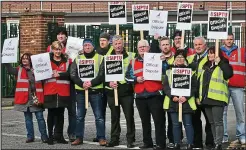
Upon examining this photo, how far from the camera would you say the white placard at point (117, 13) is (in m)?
11.1

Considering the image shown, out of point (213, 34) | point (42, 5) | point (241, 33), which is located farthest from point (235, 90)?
point (42, 5)

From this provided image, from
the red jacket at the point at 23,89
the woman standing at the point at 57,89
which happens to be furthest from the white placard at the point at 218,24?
the red jacket at the point at 23,89

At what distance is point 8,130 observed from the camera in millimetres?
12922

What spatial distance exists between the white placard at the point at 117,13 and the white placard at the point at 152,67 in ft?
4.31

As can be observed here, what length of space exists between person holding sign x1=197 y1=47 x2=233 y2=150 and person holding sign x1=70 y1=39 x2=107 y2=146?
187cm

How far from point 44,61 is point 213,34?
119 inches

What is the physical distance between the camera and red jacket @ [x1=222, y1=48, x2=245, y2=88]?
10.2 metres

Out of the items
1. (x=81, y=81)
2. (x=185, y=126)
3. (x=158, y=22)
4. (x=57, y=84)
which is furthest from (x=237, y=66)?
(x=57, y=84)

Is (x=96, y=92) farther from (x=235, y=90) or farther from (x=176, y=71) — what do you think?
(x=235, y=90)

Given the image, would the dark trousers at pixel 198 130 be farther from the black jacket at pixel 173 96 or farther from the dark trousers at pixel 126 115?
the dark trousers at pixel 126 115

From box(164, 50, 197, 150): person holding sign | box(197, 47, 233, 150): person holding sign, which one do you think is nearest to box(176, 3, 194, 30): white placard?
box(164, 50, 197, 150): person holding sign

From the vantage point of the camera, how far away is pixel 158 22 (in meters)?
11.6

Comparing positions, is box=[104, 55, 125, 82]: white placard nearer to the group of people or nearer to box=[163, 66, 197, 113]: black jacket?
the group of people

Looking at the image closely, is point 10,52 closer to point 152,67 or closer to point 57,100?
point 57,100
